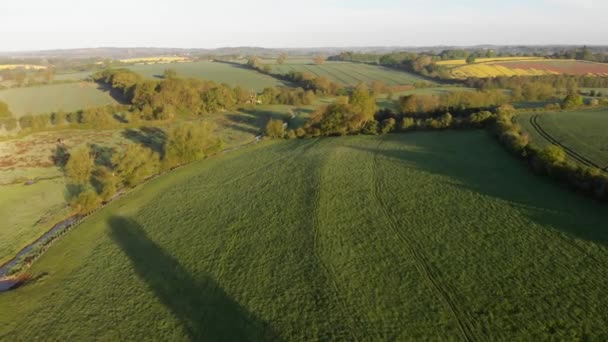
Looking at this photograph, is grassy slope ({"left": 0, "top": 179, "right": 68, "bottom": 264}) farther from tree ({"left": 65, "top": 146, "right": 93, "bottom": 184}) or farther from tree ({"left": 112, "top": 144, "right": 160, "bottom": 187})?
tree ({"left": 112, "top": 144, "right": 160, "bottom": 187})

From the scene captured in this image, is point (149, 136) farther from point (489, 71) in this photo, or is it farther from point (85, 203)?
point (489, 71)

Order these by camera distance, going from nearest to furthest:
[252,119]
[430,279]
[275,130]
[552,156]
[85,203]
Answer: [430,279]
[552,156]
[85,203]
[275,130]
[252,119]

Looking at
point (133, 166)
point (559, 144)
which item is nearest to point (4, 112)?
point (133, 166)

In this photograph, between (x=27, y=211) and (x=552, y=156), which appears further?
(x=27, y=211)

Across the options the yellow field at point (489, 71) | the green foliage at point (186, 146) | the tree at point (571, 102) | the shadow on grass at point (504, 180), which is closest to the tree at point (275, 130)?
the green foliage at point (186, 146)

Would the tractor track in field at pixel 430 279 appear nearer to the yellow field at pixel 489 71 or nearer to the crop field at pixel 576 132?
the crop field at pixel 576 132

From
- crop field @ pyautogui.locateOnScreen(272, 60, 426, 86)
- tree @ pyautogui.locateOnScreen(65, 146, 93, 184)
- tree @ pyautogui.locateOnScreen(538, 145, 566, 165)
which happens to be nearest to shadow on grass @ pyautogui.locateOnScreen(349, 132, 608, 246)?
tree @ pyautogui.locateOnScreen(538, 145, 566, 165)
